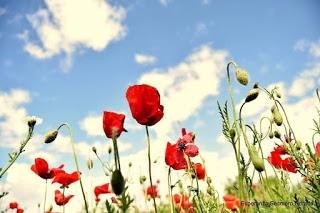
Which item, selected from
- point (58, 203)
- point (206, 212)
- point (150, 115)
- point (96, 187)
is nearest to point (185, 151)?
point (206, 212)

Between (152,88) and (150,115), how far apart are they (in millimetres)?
151

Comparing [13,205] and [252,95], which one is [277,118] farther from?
[13,205]

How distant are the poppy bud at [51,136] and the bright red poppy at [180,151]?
91cm

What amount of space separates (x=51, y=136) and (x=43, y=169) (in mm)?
1748

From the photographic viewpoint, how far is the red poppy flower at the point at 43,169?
371 centimetres

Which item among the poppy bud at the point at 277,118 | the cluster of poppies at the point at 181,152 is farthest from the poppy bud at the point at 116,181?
the poppy bud at the point at 277,118

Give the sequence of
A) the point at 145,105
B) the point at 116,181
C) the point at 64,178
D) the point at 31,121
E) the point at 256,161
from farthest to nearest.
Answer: the point at 64,178 < the point at 31,121 < the point at 145,105 < the point at 256,161 < the point at 116,181

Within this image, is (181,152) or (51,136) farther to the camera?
(181,152)

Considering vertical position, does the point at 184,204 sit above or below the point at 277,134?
below

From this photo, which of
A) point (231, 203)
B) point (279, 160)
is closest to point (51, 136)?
Answer: point (231, 203)

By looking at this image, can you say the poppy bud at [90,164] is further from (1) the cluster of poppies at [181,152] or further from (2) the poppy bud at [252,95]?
(2) the poppy bud at [252,95]

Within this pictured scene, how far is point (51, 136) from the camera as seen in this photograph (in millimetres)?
2186

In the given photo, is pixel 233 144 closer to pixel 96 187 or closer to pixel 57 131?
pixel 57 131

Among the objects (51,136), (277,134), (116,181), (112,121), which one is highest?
(277,134)
